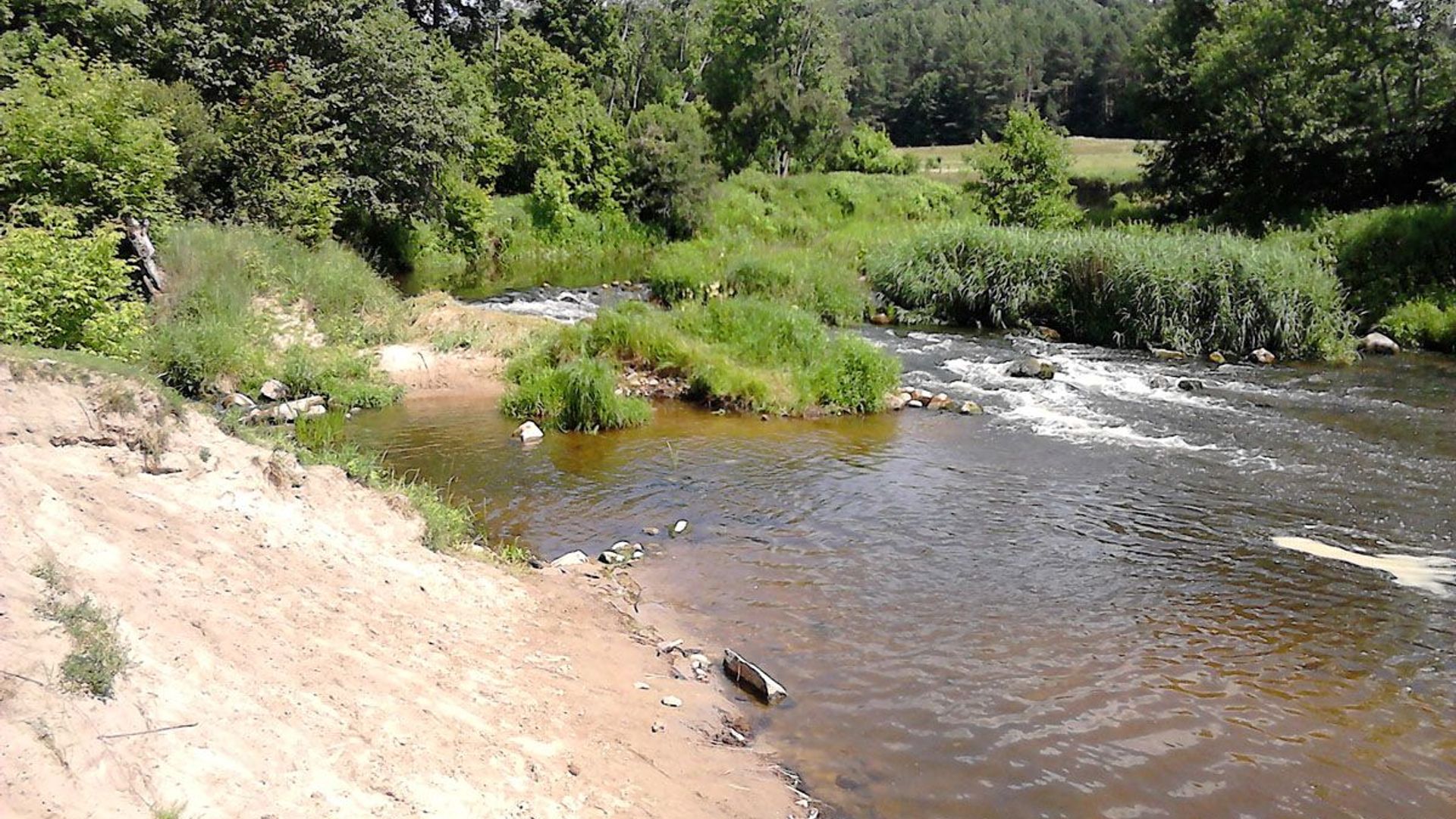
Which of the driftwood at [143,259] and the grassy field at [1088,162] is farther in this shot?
the grassy field at [1088,162]

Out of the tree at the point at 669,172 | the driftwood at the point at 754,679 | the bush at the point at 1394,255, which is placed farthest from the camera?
the tree at the point at 669,172

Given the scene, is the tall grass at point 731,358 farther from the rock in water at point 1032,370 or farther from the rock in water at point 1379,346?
the rock in water at point 1379,346

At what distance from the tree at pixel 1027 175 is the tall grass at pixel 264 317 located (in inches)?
800

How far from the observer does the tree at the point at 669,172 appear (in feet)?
127

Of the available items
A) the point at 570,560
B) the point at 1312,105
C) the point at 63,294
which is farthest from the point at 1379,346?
the point at 63,294

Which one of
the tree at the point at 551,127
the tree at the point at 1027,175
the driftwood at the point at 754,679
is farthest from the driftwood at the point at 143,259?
the tree at the point at 551,127

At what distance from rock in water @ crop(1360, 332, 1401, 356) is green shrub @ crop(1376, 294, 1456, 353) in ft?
2.37

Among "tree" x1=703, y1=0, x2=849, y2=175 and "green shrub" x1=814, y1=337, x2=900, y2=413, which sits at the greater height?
"tree" x1=703, y1=0, x2=849, y2=175

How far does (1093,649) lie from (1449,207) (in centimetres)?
2411

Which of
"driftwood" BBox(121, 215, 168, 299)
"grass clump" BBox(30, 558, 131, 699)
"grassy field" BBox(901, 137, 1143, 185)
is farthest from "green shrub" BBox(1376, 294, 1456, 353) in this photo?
"driftwood" BBox(121, 215, 168, 299)

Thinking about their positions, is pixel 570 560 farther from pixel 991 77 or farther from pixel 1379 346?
pixel 991 77

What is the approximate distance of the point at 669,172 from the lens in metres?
38.7

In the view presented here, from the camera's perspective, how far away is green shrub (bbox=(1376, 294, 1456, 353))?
805 inches

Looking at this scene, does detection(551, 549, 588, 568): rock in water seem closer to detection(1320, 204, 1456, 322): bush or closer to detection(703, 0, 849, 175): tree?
detection(1320, 204, 1456, 322): bush
